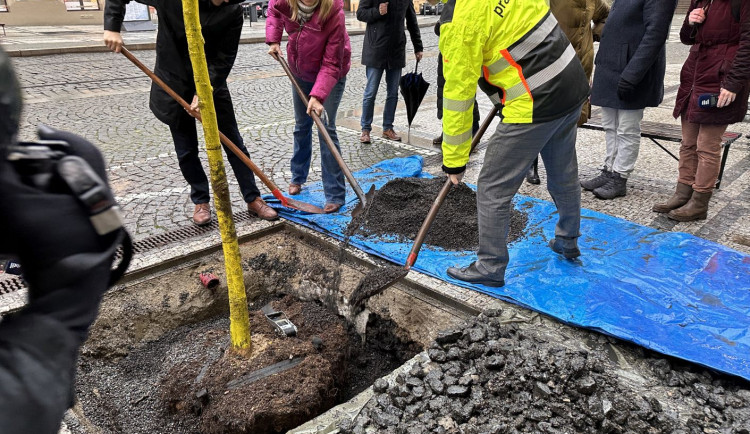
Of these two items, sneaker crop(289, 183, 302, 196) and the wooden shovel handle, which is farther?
sneaker crop(289, 183, 302, 196)

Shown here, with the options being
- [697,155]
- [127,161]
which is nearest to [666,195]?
[697,155]

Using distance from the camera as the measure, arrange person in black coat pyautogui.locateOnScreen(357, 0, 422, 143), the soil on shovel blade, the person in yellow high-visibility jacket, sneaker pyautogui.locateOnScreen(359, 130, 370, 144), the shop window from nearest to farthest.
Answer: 1. the soil on shovel blade
2. the person in yellow high-visibility jacket
3. person in black coat pyautogui.locateOnScreen(357, 0, 422, 143)
4. sneaker pyautogui.locateOnScreen(359, 130, 370, 144)
5. the shop window

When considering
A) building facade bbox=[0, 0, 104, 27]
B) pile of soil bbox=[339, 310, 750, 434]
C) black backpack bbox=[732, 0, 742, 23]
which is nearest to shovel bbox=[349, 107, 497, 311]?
pile of soil bbox=[339, 310, 750, 434]

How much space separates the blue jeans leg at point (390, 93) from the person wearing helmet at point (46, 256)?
19.1 feet

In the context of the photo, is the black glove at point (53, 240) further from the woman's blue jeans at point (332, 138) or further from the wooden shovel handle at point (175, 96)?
the woman's blue jeans at point (332, 138)

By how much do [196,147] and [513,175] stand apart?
2454 millimetres

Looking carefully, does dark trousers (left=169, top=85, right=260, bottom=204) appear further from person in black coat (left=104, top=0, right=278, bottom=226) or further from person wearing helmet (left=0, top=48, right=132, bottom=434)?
person wearing helmet (left=0, top=48, right=132, bottom=434)

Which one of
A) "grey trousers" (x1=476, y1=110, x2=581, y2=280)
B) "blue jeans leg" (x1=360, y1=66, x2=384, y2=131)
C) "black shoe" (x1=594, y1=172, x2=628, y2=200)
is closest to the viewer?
"grey trousers" (x1=476, y1=110, x2=581, y2=280)

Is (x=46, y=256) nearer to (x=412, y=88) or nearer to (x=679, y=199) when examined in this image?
(x=679, y=199)

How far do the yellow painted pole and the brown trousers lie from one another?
3680mm

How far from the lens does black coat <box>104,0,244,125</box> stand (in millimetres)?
3629

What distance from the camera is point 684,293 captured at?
3.28 metres

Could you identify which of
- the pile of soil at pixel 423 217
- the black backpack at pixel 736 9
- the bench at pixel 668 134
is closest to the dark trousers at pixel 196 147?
the pile of soil at pixel 423 217

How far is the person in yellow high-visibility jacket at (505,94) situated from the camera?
276cm
